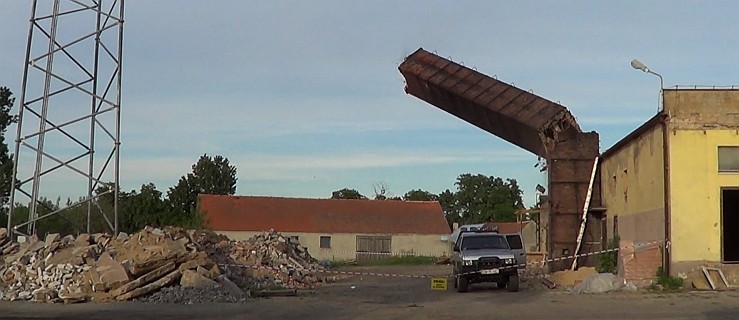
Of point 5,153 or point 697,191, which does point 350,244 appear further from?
point 697,191

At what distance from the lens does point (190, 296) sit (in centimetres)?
2300

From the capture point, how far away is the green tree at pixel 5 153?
56375mm

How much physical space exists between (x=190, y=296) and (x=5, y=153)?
4134 cm

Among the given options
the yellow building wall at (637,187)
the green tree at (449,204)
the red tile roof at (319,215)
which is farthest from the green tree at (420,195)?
the yellow building wall at (637,187)

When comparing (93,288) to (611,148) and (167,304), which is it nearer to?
(167,304)

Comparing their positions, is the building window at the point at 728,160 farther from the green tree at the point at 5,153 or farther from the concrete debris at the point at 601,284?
the green tree at the point at 5,153

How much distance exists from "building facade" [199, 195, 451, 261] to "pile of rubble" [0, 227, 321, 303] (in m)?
38.5

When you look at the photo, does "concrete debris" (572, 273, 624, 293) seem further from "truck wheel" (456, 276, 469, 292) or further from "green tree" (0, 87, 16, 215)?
"green tree" (0, 87, 16, 215)

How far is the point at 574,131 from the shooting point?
1410 inches

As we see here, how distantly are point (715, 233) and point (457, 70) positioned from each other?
13224mm

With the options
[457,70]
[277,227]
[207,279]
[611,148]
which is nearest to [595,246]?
[611,148]

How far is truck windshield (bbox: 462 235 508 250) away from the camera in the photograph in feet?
91.3

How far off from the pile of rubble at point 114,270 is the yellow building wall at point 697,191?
1332cm

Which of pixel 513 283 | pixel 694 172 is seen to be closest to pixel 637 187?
pixel 694 172
